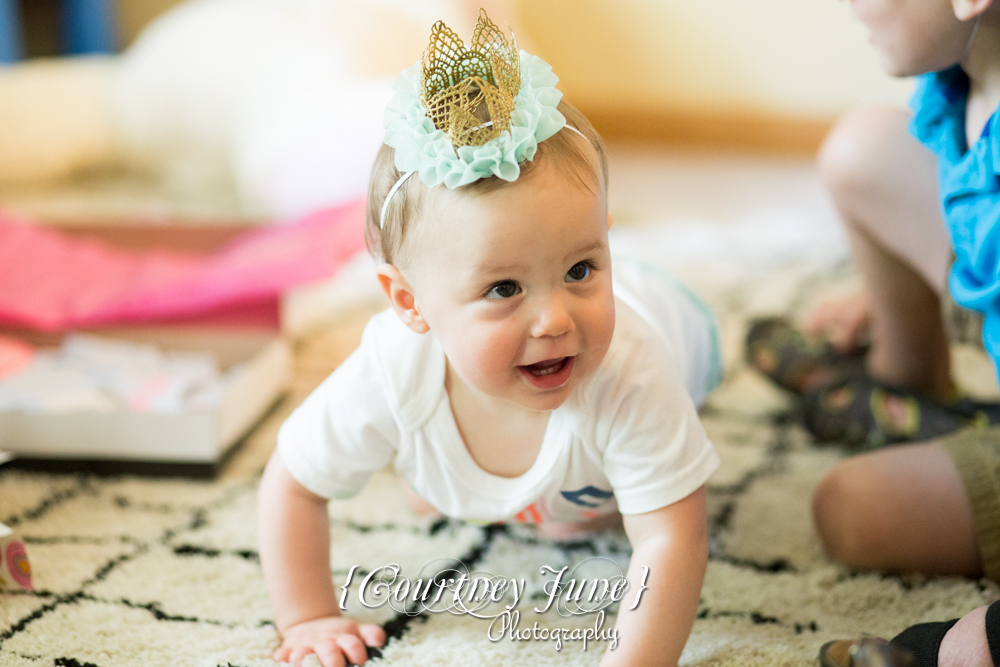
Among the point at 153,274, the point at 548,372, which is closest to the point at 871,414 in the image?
the point at 548,372

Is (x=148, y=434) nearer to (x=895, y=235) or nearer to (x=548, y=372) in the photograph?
(x=548, y=372)

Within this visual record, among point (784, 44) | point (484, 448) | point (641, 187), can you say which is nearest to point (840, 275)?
point (641, 187)

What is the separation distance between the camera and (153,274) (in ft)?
3.94

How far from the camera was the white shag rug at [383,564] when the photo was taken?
630 millimetres

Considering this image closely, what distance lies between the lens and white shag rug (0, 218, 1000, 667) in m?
0.63

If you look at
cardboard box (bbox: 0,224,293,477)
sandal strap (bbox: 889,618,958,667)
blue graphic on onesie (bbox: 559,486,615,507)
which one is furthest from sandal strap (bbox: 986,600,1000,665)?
cardboard box (bbox: 0,224,293,477)

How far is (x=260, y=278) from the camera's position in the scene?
3.48ft

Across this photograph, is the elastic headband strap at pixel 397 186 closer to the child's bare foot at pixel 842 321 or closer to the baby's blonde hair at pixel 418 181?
the baby's blonde hair at pixel 418 181

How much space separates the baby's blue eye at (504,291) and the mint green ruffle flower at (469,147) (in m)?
0.06

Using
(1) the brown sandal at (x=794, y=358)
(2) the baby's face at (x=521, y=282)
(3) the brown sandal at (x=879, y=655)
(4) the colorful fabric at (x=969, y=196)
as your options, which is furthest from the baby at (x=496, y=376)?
(1) the brown sandal at (x=794, y=358)

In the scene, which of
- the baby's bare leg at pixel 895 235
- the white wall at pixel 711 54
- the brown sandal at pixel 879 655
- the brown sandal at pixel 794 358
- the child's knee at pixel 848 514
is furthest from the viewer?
the white wall at pixel 711 54

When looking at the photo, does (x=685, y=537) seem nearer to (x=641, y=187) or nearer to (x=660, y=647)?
(x=660, y=647)

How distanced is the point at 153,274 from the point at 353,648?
→ 29.2 inches

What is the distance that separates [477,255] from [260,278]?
1.94 feet
